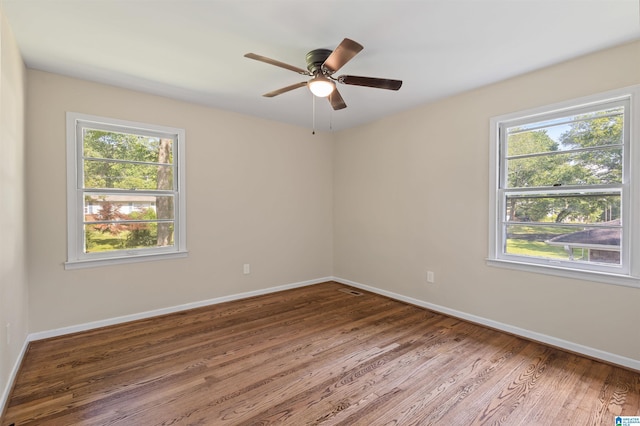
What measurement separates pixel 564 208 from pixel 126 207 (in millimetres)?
4462

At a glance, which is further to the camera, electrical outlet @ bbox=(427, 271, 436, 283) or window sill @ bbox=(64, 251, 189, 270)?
electrical outlet @ bbox=(427, 271, 436, 283)

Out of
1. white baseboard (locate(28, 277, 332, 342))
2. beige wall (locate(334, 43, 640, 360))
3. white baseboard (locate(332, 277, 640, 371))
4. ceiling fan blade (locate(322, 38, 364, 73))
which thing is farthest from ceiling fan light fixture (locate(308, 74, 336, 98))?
white baseboard (locate(28, 277, 332, 342))

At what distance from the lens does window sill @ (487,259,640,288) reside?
2.38 meters

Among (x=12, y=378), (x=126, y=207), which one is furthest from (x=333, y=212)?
(x=12, y=378)

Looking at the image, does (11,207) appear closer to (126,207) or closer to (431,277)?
(126,207)

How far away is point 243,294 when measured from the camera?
418cm

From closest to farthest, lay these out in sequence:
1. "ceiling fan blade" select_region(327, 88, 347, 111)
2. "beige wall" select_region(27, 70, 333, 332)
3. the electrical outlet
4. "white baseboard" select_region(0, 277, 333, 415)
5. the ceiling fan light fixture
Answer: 1. "white baseboard" select_region(0, 277, 333, 415)
2. the ceiling fan light fixture
3. "ceiling fan blade" select_region(327, 88, 347, 111)
4. "beige wall" select_region(27, 70, 333, 332)
5. the electrical outlet

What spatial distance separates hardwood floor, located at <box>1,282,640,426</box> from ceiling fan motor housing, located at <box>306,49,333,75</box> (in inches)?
92.9

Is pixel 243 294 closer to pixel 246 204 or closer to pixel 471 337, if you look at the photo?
pixel 246 204

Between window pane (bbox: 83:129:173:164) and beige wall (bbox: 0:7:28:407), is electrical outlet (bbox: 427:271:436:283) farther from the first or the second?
beige wall (bbox: 0:7:28:407)

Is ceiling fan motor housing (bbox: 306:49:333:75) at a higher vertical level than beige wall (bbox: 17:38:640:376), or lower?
higher

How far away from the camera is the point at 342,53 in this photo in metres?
2.00

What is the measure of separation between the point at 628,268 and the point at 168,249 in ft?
14.7

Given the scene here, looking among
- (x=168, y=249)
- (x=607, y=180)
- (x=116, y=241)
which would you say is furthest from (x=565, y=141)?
(x=116, y=241)
